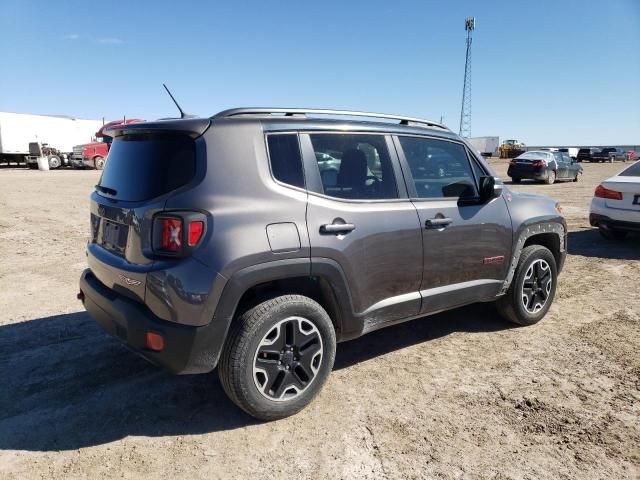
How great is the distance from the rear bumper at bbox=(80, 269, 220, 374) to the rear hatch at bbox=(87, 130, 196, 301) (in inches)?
4.1

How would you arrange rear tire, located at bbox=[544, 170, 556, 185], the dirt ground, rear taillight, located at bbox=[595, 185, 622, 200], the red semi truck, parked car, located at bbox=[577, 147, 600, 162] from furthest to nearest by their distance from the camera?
1. parked car, located at bbox=[577, 147, 600, 162]
2. the red semi truck
3. rear tire, located at bbox=[544, 170, 556, 185]
4. rear taillight, located at bbox=[595, 185, 622, 200]
5. the dirt ground

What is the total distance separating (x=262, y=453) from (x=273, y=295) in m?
0.89

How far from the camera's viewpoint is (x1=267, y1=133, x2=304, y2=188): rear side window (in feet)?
9.57

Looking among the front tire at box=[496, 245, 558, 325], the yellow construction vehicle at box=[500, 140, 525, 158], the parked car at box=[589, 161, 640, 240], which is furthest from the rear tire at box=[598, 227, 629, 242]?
the yellow construction vehicle at box=[500, 140, 525, 158]

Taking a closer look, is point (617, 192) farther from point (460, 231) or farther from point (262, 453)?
point (262, 453)

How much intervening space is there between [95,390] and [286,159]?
2090 mm

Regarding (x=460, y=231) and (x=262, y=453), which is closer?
(x=262, y=453)

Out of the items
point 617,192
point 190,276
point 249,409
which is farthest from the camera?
point 617,192

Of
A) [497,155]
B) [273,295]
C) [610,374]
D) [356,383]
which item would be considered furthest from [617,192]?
[497,155]

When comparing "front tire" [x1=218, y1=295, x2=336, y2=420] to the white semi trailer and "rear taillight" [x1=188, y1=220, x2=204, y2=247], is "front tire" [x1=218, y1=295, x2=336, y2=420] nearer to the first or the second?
"rear taillight" [x1=188, y1=220, x2=204, y2=247]

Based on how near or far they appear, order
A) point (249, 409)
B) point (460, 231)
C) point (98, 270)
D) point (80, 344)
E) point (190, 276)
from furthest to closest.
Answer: point (80, 344)
point (460, 231)
point (98, 270)
point (249, 409)
point (190, 276)

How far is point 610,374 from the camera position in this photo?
3.55 m

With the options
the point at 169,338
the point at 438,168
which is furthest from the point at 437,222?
the point at 169,338

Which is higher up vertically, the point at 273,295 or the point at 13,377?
the point at 273,295
